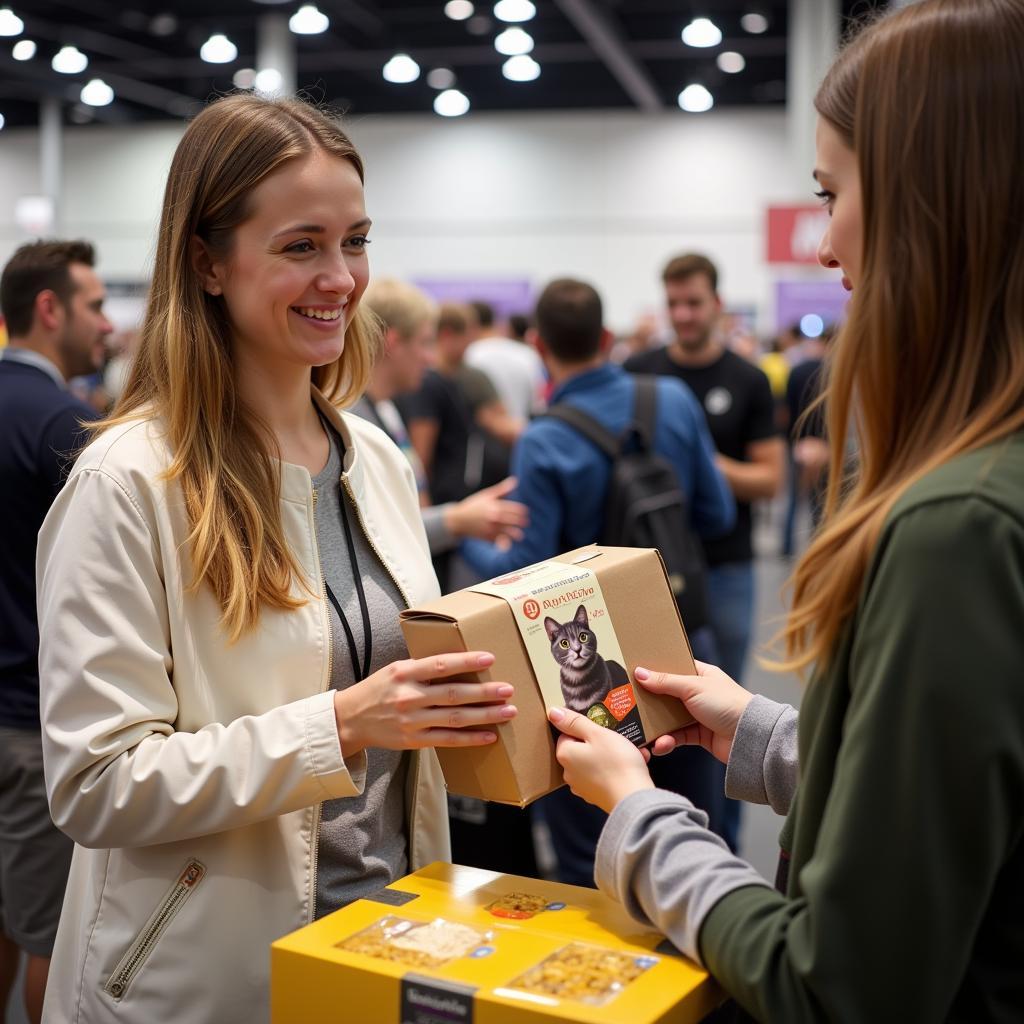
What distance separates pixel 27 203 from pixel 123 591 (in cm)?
1675

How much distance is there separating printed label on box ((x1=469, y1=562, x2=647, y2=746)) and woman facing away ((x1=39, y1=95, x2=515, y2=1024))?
89mm

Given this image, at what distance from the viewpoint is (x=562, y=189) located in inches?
762

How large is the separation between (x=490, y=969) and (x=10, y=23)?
47.8 feet

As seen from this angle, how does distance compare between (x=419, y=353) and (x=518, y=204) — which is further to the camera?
(x=518, y=204)

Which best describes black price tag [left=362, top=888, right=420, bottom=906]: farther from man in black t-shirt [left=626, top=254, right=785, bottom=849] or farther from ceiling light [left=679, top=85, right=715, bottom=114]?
ceiling light [left=679, top=85, right=715, bottom=114]

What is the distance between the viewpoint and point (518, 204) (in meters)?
19.5

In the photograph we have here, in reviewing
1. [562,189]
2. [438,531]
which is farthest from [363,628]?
[562,189]

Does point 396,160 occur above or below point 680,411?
above

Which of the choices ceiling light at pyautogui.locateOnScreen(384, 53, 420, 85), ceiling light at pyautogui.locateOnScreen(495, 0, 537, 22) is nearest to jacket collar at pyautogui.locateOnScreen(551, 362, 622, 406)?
ceiling light at pyautogui.locateOnScreen(495, 0, 537, 22)

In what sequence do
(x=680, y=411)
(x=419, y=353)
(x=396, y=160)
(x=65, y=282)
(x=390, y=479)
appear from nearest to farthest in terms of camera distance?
(x=390, y=479), (x=65, y=282), (x=680, y=411), (x=419, y=353), (x=396, y=160)

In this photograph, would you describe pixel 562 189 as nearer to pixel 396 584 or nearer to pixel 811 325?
pixel 811 325

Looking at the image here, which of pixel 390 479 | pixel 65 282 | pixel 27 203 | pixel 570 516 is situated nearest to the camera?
pixel 390 479

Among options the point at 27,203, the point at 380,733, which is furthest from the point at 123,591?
the point at 27,203

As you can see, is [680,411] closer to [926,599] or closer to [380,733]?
[380,733]
